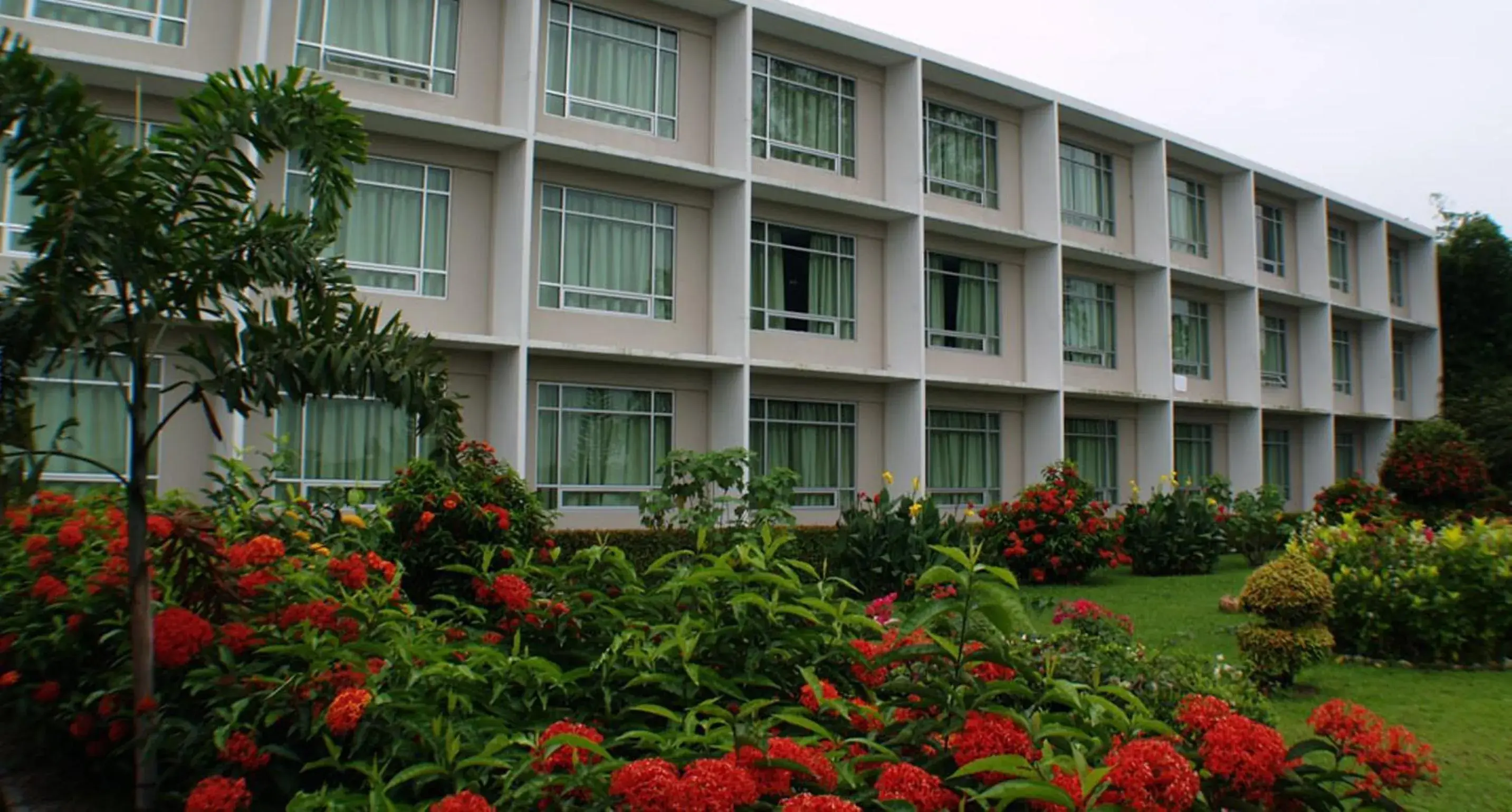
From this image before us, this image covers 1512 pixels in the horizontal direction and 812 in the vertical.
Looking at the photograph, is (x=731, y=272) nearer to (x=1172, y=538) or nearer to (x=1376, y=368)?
(x=1172, y=538)

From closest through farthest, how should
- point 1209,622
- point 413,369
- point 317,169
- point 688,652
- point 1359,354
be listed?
point 688,652, point 413,369, point 317,169, point 1209,622, point 1359,354

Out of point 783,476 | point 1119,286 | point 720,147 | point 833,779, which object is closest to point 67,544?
point 833,779

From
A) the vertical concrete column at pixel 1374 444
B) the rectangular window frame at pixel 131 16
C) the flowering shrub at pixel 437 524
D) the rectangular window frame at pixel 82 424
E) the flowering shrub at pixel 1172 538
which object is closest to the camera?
the flowering shrub at pixel 437 524

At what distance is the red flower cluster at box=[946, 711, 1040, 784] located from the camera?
3.10 m

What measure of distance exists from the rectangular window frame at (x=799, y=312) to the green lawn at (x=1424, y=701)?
7279 millimetres

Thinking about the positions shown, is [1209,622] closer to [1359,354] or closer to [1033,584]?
[1033,584]

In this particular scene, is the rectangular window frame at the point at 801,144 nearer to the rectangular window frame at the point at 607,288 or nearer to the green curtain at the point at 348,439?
the rectangular window frame at the point at 607,288

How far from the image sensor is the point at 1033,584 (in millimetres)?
16609

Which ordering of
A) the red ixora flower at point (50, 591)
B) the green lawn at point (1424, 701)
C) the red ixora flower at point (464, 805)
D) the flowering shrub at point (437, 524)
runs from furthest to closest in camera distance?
the flowering shrub at point (437, 524) → the green lawn at point (1424, 701) → the red ixora flower at point (50, 591) → the red ixora flower at point (464, 805)

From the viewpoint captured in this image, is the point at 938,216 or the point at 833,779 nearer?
the point at 833,779

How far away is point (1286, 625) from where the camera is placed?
8414 millimetres

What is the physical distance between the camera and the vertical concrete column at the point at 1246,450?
25.8m

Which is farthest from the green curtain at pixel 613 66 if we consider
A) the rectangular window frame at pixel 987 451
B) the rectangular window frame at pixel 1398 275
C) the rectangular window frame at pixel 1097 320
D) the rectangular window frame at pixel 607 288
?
the rectangular window frame at pixel 1398 275

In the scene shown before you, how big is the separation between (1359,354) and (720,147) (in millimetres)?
23042
